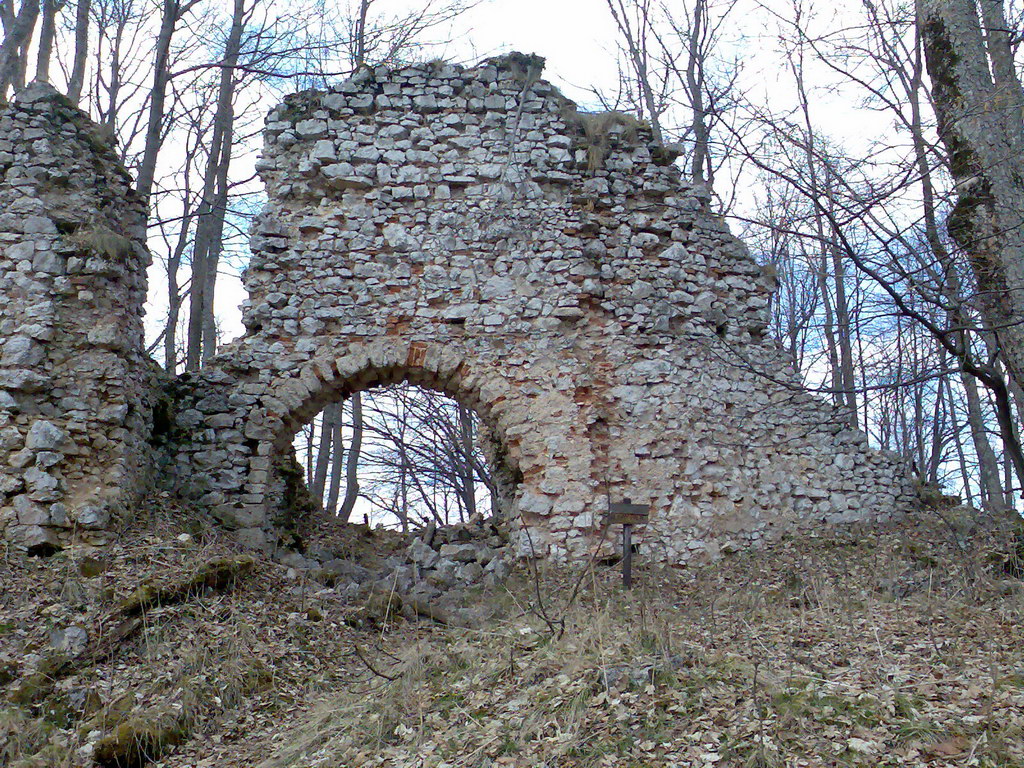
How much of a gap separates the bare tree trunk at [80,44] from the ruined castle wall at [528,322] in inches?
161

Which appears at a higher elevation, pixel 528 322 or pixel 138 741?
pixel 528 322

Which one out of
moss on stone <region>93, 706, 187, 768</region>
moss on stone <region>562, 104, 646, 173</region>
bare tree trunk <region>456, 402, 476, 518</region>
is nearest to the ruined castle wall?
moss on stone <region>562, 104, 646, 173</region>

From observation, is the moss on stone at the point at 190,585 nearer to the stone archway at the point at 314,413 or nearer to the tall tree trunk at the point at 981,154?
the stone archway at the point at 314,413

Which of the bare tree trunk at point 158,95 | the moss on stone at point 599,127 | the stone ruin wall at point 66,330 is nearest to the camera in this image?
the stone ruin wall at point 66,330

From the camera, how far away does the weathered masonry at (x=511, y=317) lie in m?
7.67

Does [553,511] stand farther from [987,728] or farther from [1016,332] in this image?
[987,728]

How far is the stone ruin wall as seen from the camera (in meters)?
6.45

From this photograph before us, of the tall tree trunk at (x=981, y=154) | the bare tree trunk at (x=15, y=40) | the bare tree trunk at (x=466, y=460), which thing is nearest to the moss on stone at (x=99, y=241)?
the bare tree trunk at (x=15, y=40)

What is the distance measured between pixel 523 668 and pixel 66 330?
15.3ft

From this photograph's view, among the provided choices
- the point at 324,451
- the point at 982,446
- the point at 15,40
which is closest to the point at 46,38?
the point at 15,40

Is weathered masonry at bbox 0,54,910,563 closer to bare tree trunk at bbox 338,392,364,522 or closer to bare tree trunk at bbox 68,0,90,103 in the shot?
bare tree trunk at bbox 68,0,90,103

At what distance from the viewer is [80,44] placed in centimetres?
1105

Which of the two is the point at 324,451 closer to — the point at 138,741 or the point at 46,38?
the point at 46,38

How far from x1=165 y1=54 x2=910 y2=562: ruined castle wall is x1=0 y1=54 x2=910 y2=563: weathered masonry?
2cm
